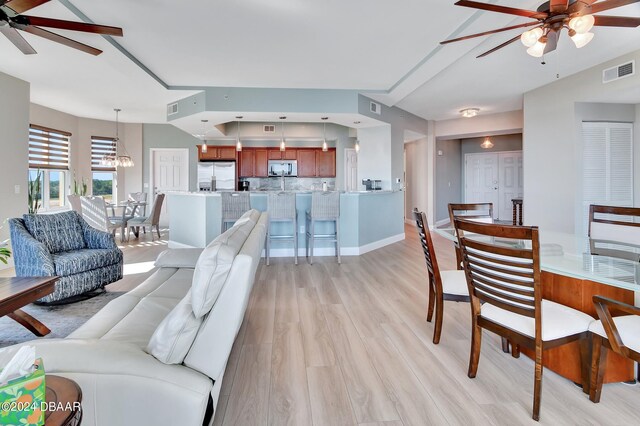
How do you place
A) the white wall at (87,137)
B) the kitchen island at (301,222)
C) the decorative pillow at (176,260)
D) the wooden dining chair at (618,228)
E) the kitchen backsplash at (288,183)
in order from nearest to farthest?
the wooden dining chair at (618,228) < the decorative pillow at (176,260) < the kitchen island at (301,222) < the white wall at (87,137) < the kitchen backsplash at (288,183)

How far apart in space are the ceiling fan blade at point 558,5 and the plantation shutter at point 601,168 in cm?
346

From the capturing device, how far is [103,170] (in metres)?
8.42

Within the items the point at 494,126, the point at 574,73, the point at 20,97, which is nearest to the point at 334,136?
the point at 494,126

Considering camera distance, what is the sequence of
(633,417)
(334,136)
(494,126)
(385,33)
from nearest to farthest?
(633,417)
(385,33)
(494,126)
(334,136)

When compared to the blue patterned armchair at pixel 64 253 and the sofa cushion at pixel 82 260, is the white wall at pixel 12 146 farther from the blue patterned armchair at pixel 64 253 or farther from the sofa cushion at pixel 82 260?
the sofa cushion at pixel 82 260

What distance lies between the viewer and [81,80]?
17.1 feet

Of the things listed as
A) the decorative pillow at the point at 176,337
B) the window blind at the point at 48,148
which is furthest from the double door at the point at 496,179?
the window blind at the point at 48,148

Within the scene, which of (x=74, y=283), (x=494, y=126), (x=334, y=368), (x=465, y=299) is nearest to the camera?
(x=334, y=368)

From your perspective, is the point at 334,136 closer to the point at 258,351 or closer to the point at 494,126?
the point at 494,126

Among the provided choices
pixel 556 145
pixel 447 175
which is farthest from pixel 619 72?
pixel 447 175

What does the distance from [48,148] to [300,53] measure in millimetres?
6133

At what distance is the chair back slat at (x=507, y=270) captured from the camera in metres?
1.62

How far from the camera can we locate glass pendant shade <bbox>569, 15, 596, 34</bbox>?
2383 millimetres

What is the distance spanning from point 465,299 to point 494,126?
6.31 meters
